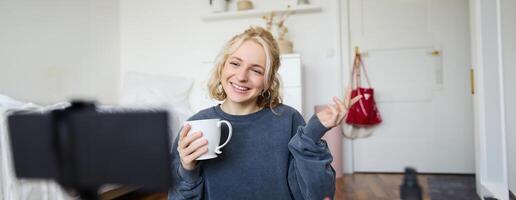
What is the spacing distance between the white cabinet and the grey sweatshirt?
1782 mm

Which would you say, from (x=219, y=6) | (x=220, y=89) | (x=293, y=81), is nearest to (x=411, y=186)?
(x=220, y=89)

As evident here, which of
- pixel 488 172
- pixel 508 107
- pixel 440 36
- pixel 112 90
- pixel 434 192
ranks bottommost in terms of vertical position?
pixel 434 192

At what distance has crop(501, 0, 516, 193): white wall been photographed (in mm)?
1598

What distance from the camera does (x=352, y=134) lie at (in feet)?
9.37

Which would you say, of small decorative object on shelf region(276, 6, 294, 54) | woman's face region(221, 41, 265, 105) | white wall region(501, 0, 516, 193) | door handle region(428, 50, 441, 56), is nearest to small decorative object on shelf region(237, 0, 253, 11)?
small decorative object on shelf region(276, 6, 294, 54)

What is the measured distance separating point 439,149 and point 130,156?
295 cm

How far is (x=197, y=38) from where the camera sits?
10.5ft

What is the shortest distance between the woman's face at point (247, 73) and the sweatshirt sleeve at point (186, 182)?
19 cm

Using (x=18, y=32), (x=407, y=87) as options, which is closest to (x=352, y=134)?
(x=407, y=87)

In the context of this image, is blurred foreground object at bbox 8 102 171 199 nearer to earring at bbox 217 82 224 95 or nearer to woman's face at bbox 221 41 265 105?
woman's face at bbox 221 41 265 105

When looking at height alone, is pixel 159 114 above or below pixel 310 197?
above

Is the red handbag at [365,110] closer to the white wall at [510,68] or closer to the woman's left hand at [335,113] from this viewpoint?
the white wall at [510,68]

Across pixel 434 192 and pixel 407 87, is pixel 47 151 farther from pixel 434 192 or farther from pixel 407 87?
pixel 407 87

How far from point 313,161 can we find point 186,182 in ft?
0.87
